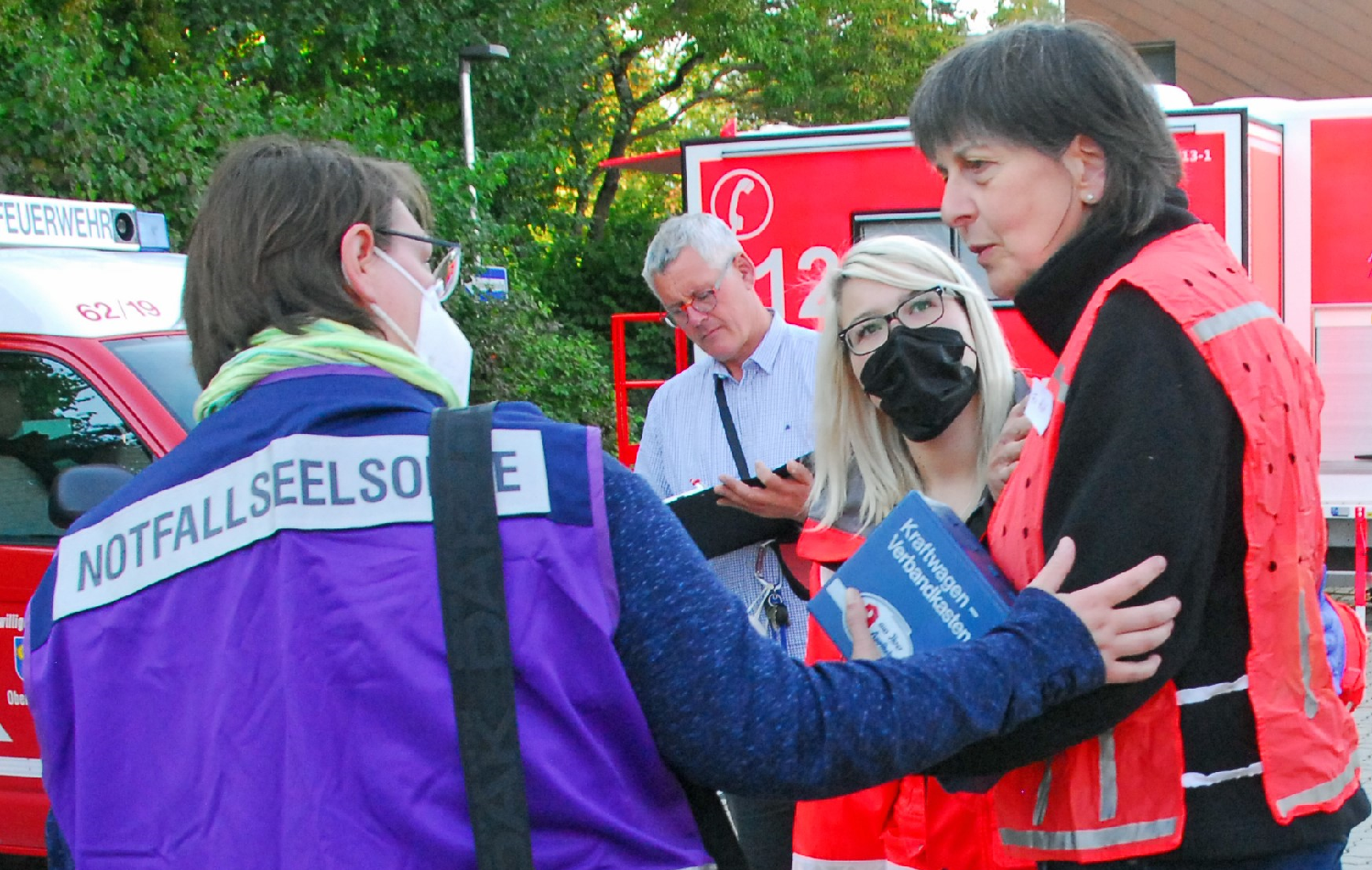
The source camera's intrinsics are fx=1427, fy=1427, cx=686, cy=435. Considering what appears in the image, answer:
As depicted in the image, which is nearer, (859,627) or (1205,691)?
(1205,691)

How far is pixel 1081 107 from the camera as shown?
1761 millimetres

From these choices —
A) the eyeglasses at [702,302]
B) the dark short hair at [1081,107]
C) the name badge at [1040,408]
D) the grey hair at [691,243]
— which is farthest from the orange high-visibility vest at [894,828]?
the grey hair at [691,243]

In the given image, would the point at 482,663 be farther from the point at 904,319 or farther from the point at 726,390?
the point at 726,390

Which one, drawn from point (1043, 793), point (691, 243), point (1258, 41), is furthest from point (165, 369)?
point (1258, 41)

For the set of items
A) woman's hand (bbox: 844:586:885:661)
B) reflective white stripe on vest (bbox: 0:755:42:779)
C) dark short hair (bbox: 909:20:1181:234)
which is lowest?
reflective white stripe on vest (bbox: 0:755:42:779)

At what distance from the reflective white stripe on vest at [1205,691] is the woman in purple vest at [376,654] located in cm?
8

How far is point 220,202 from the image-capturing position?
1671 millimetres

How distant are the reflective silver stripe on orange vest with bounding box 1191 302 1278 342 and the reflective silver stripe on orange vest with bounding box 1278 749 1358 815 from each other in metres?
0.53

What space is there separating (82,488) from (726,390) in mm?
1754

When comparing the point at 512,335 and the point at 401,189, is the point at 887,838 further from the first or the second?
the point at 512,335

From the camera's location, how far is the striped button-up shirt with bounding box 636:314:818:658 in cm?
400

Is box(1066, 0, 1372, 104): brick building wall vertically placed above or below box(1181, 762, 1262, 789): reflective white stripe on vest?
above

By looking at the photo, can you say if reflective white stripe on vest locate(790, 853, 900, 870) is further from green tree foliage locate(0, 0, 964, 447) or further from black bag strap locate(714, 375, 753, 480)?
green tree foliage locate(0, 0, 964, 447)

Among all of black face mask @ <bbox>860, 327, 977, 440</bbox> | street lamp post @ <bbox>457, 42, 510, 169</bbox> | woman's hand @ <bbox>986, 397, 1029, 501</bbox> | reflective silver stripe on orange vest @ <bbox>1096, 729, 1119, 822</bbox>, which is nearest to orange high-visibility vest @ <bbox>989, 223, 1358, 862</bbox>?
reflective silver stripe on orange vest @ <bbox>1096, 729, 1119, 822</bbox>
